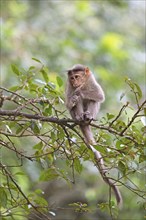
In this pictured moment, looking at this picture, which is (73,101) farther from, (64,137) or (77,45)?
(77,45)

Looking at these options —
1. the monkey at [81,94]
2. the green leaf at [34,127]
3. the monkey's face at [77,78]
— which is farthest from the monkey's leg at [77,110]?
the green leaf at [34,127]

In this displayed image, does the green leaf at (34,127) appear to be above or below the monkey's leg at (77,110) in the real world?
below

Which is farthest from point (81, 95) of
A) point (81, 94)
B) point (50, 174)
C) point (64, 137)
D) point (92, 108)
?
point (64, 137)

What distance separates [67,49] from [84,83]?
123 inches

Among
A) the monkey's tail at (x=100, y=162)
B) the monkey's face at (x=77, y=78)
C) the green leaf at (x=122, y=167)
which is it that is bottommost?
the green leaf at (x=122, y=167)

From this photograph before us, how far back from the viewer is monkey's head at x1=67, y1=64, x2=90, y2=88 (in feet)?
13.0

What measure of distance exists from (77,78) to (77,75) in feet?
0.07

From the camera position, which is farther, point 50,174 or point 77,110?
point 77,110

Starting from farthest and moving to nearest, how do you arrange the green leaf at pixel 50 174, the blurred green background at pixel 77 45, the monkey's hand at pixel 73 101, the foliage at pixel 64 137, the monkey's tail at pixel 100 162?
the blurred green background at pixel 77 45
the monkey's hand at pixel 73 101
the green leaf at pixel 50 174
the monkey's tail at pixel 100 162
the foliage at pixel 64 137

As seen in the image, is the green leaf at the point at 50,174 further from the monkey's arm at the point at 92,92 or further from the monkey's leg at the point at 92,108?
the monkey's arm at the point at 92,92

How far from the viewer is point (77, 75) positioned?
404cm

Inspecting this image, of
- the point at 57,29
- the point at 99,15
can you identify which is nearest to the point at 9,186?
the point at 57,29

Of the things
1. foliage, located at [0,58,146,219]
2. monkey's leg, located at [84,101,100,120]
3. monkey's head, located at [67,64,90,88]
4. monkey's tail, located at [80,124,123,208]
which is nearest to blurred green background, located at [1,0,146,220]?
monkey's head, located at [67,64,90,88]

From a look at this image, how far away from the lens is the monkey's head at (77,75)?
13.0ft
